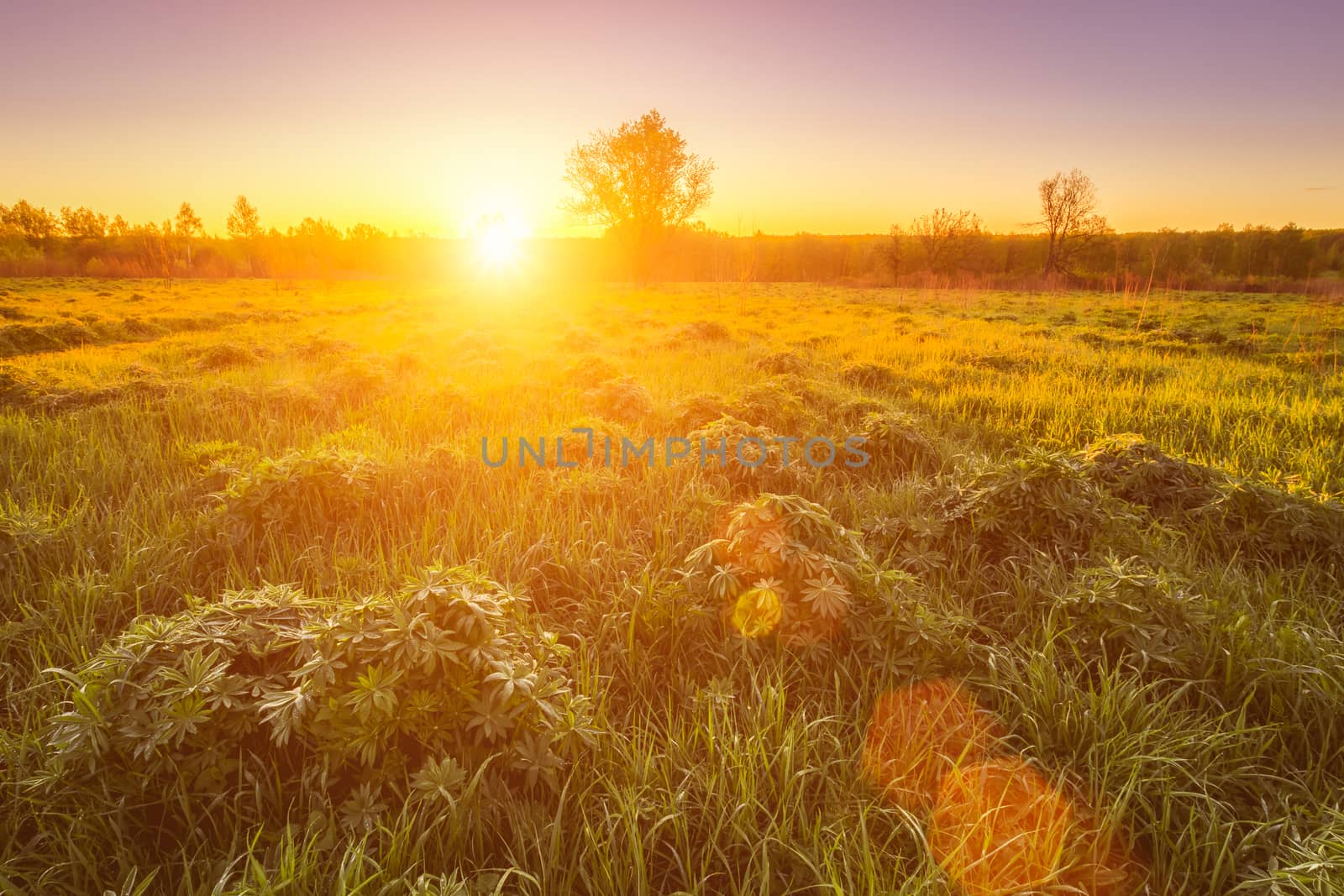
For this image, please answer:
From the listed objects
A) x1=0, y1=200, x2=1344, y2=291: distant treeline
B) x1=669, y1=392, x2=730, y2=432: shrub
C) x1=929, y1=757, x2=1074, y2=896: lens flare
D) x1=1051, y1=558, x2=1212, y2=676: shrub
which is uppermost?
x1=0, y1=200, x2=1344, y2=291: distant treeline

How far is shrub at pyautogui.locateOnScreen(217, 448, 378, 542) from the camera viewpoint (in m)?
3.44

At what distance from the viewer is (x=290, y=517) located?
3.59 m

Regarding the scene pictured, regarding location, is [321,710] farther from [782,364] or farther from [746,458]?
[782,364]

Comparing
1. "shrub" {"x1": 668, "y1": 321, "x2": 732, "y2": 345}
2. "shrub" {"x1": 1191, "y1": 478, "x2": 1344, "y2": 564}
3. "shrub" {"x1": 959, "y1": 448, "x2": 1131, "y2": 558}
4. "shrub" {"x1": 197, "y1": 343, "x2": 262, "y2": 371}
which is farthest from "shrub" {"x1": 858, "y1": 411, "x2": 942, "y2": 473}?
"shrub" {"x1": 197, "y1": 343, "x2": 262, "y2": 371}

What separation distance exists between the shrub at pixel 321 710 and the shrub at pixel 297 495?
5.76ft

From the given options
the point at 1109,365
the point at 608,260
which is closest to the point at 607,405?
the point at 1109,365

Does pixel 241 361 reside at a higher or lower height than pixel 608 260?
lower

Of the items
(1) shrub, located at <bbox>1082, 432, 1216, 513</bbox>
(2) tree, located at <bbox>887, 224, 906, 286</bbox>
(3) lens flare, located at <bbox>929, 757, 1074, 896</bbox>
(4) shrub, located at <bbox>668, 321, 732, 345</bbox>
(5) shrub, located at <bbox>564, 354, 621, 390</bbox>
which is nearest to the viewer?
(3) lens flare, located at <bbox>929, 757, 1074, 896</bbox>

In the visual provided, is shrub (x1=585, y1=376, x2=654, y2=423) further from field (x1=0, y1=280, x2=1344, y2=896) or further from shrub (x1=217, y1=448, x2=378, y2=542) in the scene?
shrub (x1=217, y1=448, x2=378, y2=542)

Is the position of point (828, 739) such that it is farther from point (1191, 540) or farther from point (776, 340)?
point (776, 340)

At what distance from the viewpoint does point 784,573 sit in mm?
2471

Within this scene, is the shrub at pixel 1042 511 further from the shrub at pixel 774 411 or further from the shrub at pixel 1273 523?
the shrub at pixel 774 411

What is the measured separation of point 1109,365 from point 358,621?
36.9ft

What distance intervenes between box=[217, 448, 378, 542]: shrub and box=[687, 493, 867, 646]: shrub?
2.64 m
